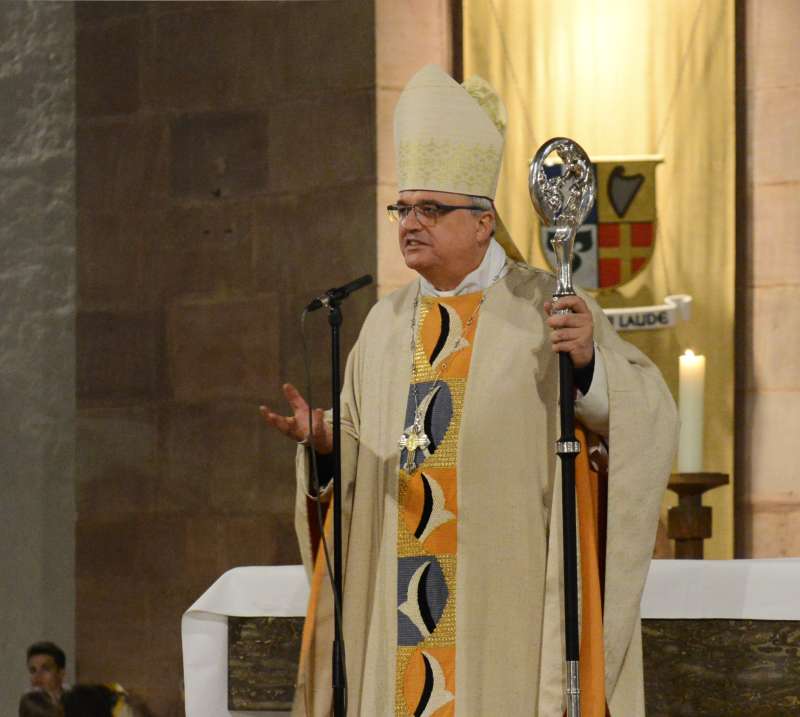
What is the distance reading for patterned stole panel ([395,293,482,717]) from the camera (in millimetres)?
3918

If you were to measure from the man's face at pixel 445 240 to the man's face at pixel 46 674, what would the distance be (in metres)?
3.05

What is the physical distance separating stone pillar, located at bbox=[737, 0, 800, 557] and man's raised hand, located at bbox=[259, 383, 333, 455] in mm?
2637

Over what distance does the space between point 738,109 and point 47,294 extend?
293cm

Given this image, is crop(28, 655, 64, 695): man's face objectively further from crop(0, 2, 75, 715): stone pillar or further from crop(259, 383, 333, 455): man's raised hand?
crop(259, 383, 333, 455): man's raised hand

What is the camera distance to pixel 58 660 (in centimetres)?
653

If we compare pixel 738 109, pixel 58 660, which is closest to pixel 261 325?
pixel 58 660

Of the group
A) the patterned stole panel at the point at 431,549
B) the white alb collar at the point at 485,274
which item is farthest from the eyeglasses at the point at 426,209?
the patterned stole panel at the point at 431,549

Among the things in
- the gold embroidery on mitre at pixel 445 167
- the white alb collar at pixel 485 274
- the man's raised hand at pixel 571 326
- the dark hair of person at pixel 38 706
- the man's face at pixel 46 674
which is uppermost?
the gold embroidery on mitre at pixel 445 167

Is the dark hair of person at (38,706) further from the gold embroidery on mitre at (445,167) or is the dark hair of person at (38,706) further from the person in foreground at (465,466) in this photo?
the gold embroidery on mitre at (445,167)

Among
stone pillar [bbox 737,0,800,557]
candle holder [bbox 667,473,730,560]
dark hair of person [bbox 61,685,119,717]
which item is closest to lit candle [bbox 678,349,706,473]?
candle holder [bbox 667,473,730,560]

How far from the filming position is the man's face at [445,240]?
4047 mm

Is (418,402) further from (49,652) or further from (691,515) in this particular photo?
(49,652)

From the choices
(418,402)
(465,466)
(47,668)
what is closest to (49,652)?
(47,668)

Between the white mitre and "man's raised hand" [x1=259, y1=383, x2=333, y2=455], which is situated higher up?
the white mitre
